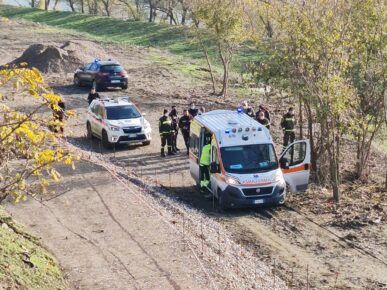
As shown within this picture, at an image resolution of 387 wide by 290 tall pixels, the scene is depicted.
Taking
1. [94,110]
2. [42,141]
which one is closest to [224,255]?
[42,141]

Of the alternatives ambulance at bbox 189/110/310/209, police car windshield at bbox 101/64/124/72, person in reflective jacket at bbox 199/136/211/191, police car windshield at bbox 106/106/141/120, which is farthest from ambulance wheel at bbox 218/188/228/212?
police car windshield at bbox 101/64/124/72

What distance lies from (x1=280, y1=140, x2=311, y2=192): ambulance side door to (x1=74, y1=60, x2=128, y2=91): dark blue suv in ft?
59.2

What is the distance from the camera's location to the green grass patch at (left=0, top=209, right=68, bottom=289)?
1135cm

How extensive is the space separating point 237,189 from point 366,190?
18.9ft

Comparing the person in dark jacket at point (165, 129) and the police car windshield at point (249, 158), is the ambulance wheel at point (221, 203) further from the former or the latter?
the person in dark jacket at point (165, 129)

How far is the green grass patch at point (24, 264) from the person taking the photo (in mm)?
11352

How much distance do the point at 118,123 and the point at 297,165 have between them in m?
8.09

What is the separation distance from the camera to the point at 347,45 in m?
19.1

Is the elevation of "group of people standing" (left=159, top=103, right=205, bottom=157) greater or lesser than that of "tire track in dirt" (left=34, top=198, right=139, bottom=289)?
greater

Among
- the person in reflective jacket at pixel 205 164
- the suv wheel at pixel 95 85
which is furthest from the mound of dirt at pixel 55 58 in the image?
the person in reflective jacket at pixel 205 164

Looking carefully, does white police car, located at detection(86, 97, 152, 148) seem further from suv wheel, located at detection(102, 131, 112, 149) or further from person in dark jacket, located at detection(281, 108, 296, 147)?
person in dark jacket, located at detection(281, 108, 296, 147)

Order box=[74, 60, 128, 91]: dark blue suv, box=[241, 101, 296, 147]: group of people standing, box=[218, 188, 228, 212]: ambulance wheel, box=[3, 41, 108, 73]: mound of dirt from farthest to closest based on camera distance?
box=[3, 41, 108, 73]: mound of dirt < box=[74, 60, 128, 91]: dark blue suv < box=[241, 101, 296, 147]: group of people standing < box=[218, 188, 228, 212]: ambulance wheel

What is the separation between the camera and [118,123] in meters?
24.4

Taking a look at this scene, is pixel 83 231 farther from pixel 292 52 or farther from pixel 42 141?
pixel 292 52
